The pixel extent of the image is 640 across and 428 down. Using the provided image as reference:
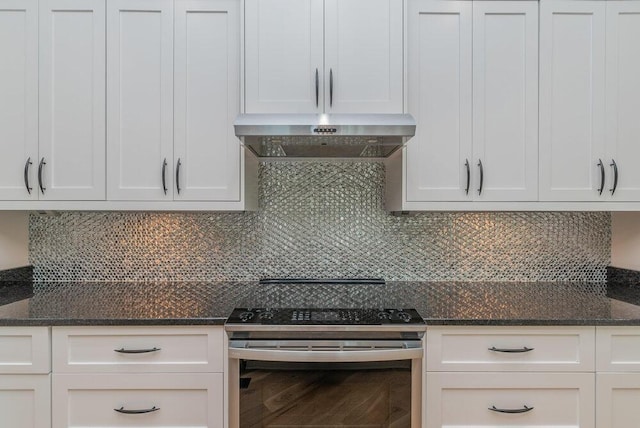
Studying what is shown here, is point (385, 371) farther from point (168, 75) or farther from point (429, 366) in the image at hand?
point (168, 75)

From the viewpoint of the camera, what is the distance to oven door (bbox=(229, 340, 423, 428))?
52.3 inches

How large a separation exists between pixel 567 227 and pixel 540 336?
934mm

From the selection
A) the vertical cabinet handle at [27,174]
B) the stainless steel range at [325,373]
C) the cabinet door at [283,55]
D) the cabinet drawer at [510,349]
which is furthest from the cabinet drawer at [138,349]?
the cabinet door at [283,55]

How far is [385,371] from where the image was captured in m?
1.34

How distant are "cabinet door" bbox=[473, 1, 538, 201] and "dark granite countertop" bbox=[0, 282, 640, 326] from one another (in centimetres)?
50

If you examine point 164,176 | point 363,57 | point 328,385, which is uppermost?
point 363,57

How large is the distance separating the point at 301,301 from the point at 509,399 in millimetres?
915

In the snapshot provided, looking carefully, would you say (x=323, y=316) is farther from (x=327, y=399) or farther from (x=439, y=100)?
(x=439, y=100)

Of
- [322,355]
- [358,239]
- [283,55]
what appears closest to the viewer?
[322,355]

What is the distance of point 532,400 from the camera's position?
136cm

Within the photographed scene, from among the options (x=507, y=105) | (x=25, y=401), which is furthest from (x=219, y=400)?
(x=507, y=105)

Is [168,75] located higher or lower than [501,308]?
higher

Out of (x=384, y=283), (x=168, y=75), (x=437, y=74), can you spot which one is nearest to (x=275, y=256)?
A: (x=384, y=283)

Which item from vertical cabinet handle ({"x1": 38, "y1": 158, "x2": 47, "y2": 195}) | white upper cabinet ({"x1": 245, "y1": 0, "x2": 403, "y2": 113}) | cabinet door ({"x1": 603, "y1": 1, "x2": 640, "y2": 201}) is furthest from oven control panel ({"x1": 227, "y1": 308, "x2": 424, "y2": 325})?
cabinet door ({"x1": 603, "y1": 1, "x2": 640, "y2": 201})
